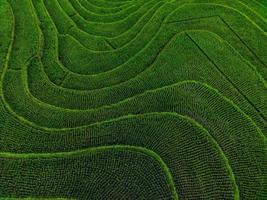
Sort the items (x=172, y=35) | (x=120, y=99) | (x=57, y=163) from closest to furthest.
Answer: (x=57, y=163), (x=120, y=99), (x=172, y=35)

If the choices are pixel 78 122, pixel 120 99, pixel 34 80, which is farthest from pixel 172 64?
pixel 34 80

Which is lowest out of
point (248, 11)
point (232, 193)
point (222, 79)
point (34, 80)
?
point (34, 80)

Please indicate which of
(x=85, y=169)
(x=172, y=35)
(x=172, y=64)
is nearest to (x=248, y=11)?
(x=172, y=35)

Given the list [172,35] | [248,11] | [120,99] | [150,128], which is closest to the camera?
[150,128]

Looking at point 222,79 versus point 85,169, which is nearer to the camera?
point 85,169

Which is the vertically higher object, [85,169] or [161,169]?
[161,169]

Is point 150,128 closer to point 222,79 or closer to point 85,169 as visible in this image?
point 85,169
